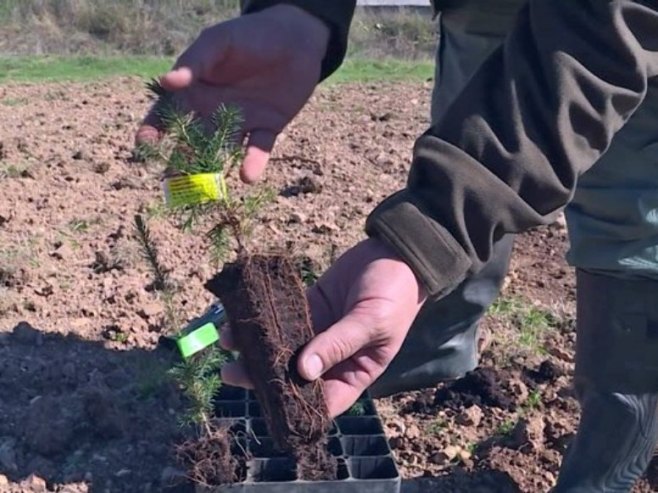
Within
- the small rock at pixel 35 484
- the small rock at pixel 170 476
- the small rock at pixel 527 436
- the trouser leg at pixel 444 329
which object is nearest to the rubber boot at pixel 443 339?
the trouser leg at pixel 444 329

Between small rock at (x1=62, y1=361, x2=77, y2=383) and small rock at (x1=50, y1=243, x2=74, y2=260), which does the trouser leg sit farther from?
small rock at (x1=50, y1=243, x2=74, y2=260)

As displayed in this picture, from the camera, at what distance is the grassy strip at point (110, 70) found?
24.9 ft

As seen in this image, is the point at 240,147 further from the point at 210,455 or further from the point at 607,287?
the point at 607,287

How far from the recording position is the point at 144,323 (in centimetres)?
367

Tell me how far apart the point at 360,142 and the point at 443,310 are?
6.91 feet

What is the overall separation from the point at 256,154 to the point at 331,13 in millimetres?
458

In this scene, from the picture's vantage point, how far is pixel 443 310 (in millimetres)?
3469

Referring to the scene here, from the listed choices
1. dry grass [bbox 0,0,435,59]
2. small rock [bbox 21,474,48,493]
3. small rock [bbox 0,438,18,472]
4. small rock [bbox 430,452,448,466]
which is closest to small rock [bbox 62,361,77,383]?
small rock [bbox 0,438,18,472]

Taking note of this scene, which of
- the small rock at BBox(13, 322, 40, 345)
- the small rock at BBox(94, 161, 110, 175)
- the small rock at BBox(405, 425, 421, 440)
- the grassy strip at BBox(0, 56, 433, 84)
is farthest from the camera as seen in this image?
the grassy strip at BBox(0, 56, 433, 84)

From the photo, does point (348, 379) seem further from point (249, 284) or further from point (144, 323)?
point (144, 323)

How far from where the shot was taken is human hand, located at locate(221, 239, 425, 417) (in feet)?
6.73

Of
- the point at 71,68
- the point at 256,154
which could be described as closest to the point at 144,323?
the point at 256,154

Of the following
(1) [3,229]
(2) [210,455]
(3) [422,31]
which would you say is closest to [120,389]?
(2) [210,455]

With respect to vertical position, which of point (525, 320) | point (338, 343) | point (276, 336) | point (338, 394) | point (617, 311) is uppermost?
point (338, 343)
